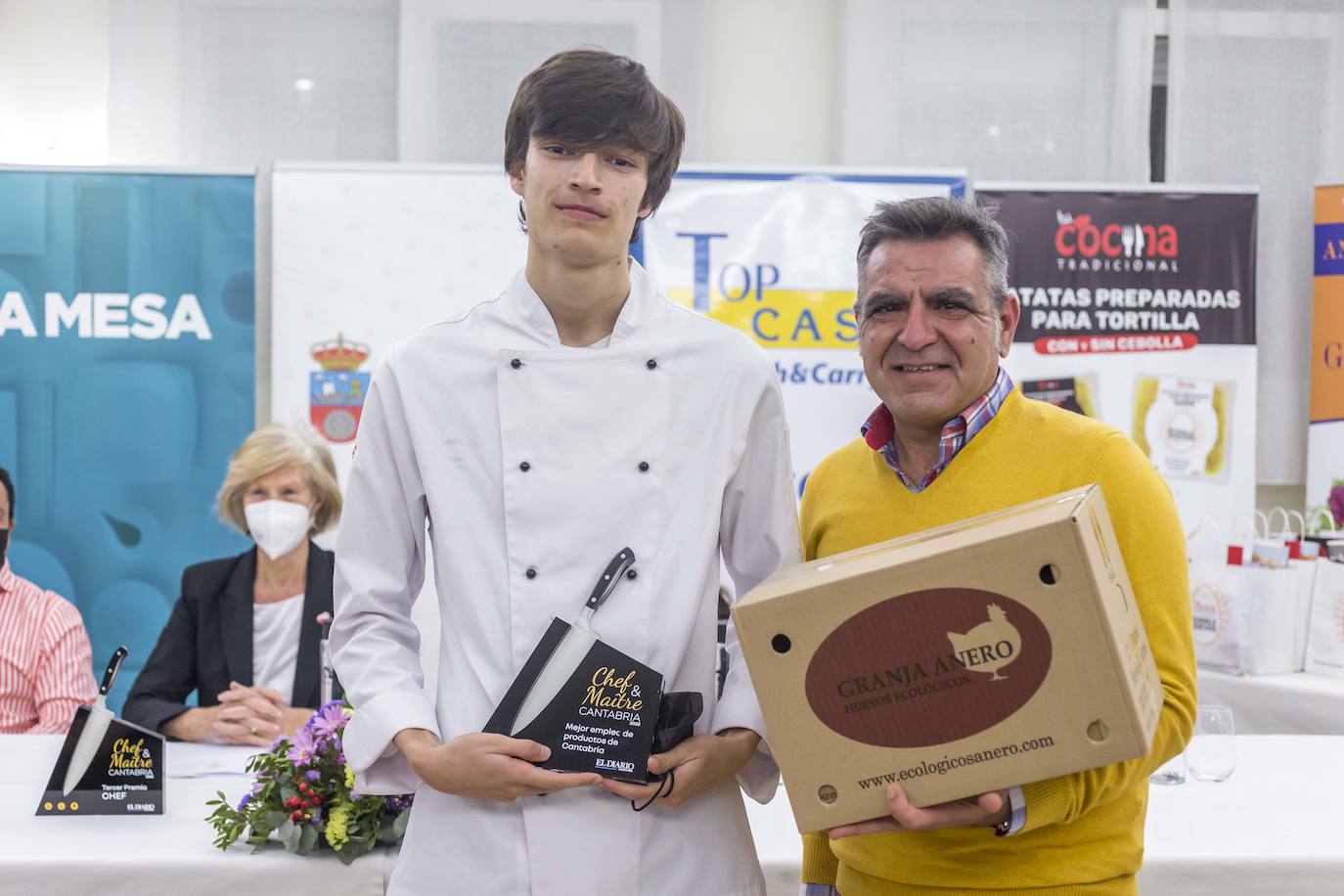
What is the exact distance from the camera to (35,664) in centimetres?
301

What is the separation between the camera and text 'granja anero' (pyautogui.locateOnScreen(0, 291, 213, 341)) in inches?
170

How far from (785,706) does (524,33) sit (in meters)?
3.98

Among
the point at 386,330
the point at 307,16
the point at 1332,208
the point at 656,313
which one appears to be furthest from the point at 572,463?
the point at 1332,208

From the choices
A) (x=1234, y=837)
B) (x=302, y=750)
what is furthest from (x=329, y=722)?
(x=1234, y=837)

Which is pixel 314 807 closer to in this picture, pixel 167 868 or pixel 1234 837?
pixel 167 868

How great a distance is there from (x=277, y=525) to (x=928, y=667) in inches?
83.5

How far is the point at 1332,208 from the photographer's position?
4.77 meters

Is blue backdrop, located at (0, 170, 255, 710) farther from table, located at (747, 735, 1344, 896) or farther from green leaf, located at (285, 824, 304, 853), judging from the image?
table, located at (747, 735, 1344, 896)

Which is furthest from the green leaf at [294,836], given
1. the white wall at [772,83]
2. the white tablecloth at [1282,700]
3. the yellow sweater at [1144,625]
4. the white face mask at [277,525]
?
the white wall at [772,83]

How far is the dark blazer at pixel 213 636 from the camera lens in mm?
2828

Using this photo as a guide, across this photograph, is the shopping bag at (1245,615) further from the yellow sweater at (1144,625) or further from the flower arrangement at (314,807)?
the flower arrangement at (314,807)

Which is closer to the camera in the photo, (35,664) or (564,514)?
(564,514)

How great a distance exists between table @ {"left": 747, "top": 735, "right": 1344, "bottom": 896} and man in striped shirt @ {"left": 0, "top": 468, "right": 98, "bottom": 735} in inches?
70.2

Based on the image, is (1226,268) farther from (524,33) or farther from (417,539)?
(417,539)
